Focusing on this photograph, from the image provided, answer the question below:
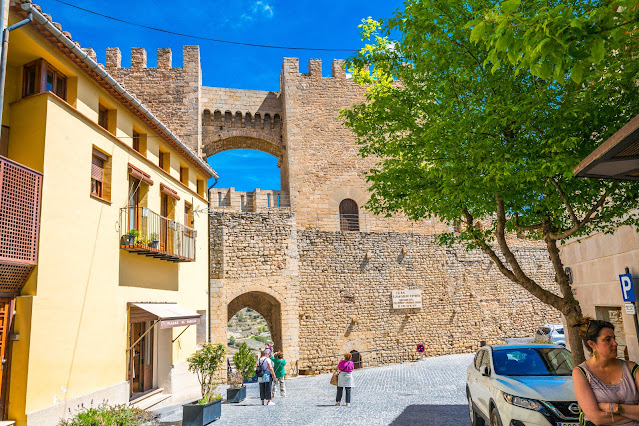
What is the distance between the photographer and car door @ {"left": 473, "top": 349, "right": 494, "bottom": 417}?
714 cm

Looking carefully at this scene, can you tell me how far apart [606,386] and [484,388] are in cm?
387

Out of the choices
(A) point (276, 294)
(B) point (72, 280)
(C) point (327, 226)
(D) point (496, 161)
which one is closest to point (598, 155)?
(D) point (496, 161)

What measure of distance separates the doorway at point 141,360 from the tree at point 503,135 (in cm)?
714

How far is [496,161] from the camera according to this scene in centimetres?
744

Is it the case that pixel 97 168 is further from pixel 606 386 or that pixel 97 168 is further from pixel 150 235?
pixel 606 386

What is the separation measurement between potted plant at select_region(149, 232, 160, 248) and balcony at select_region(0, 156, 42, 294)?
3.52 metres

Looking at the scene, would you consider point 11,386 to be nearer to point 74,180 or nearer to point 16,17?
point 74,180

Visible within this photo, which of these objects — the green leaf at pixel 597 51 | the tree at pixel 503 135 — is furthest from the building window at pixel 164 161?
the green leaf at pixel 597 51

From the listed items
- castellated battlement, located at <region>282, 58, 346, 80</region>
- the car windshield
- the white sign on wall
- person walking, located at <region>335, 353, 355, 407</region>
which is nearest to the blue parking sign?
the car windshield

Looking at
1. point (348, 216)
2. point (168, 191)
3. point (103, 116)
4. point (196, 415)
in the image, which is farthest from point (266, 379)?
point (348, 216)

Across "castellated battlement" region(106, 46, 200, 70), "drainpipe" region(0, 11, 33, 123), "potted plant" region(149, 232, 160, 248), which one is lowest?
"potted plant" region(149, 232, 160, 248)

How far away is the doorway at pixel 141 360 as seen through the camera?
11864 millimetres

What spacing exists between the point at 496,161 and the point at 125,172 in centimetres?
805

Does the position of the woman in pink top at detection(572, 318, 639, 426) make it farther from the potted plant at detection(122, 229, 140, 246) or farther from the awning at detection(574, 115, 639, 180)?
the potted plant at detection(122, 229, 140, 246)
